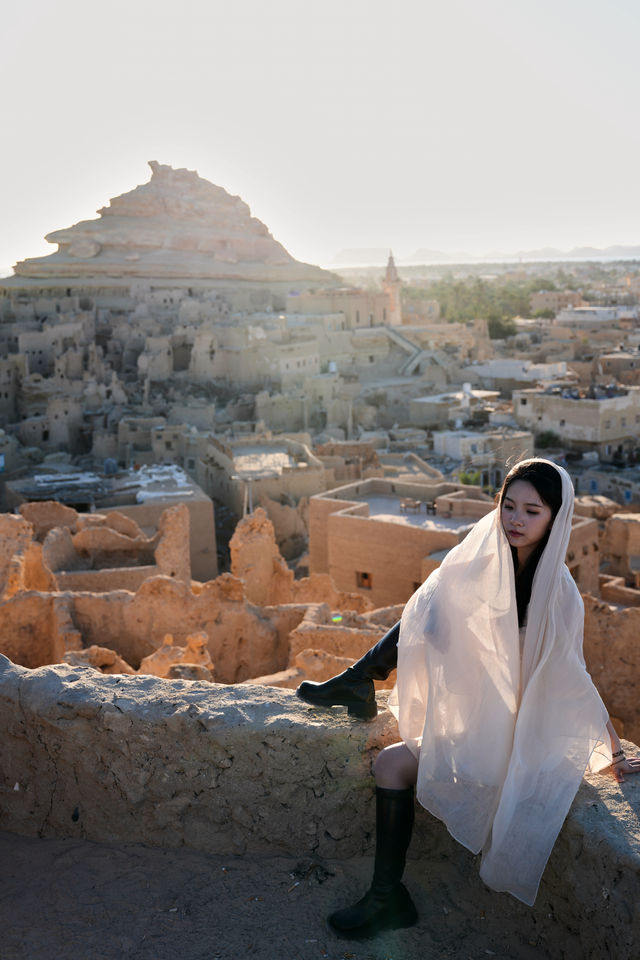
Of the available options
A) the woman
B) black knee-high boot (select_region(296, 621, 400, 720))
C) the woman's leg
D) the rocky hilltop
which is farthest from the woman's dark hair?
the rocky hilltop

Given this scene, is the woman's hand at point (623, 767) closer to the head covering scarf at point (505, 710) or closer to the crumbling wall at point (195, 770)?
the head covering scarf at point (505, 710)

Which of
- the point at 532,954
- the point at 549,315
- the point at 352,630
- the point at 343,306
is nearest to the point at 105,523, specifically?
the point at 352,630

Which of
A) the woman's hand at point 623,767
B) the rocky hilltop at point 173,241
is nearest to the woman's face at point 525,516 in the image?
the woman's hand at point 623,767

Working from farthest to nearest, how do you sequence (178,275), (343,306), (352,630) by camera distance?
(178,275), (343,306), (352,630)

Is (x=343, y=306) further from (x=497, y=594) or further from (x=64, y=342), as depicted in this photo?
(x=497, y=594)

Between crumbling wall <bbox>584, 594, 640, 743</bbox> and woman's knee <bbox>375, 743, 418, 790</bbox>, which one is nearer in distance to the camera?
woman's knee <bbox>375, 743, 418, 790</bbox>

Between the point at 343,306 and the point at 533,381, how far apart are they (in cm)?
1295

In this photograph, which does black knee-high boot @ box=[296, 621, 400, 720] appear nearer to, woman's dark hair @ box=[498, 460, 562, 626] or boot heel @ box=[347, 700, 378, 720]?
boot heel @ box=[347, 700, 378, 720]

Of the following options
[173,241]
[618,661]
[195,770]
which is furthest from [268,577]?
[173,241]

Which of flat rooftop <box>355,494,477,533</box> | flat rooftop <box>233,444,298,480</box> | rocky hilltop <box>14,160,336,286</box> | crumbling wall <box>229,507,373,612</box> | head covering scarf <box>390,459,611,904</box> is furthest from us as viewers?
rocky hilltop <box>14,160,336,286</box>

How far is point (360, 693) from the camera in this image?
10.00ft

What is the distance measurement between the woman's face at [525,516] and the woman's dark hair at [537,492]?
15 mm

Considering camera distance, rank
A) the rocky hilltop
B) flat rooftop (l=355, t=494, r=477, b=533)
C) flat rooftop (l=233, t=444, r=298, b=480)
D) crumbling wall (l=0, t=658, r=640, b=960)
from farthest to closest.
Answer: the rocky hilltop < flat rooftop (l=233, t=444, r=298, b=480) < flat rooftop (l=355, t=494, r=477, b=533) < crumbling wall (l=0, t=658, r=640, b=960)

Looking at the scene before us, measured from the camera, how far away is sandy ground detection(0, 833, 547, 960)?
2613 millimetres
